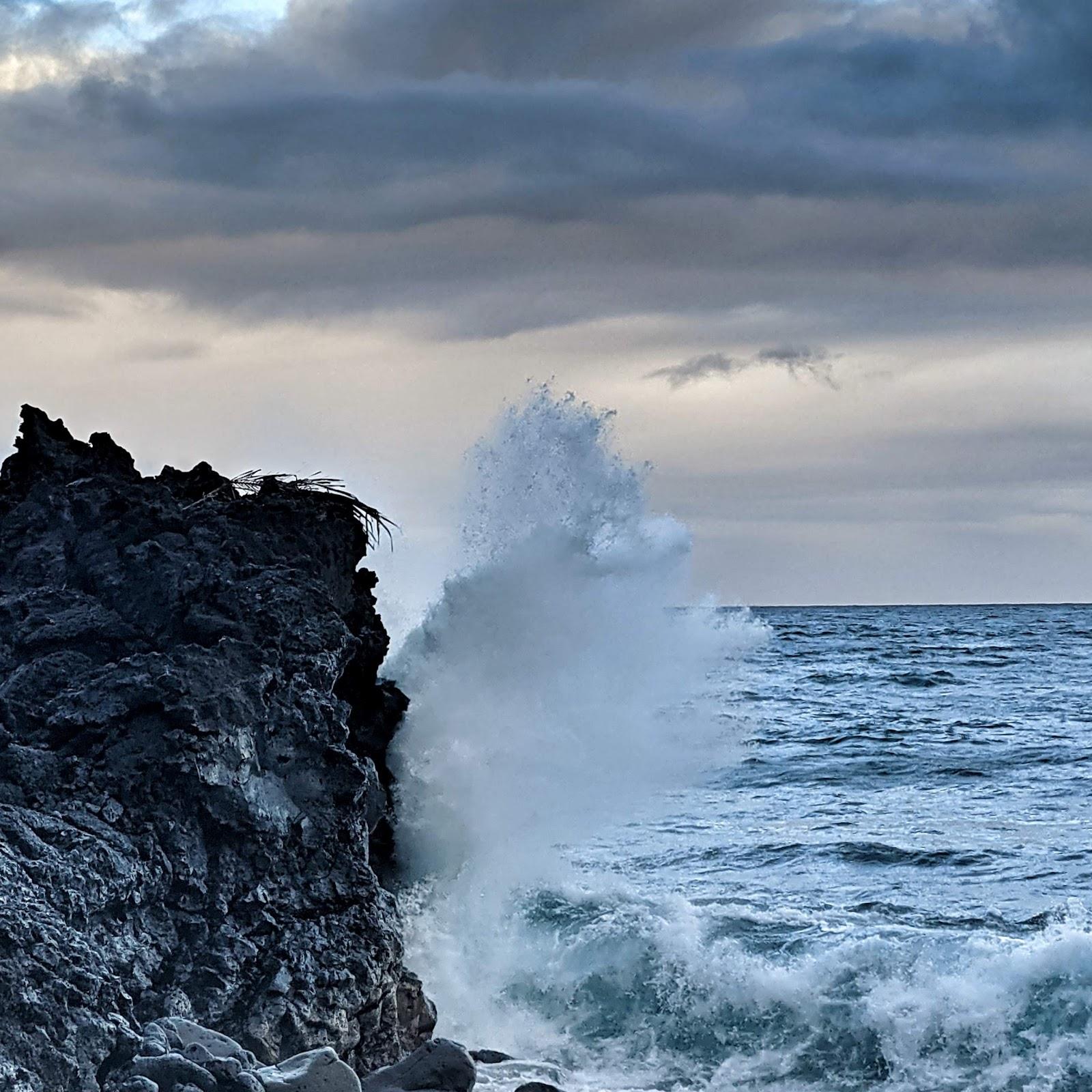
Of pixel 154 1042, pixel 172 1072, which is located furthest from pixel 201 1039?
pixel 172 1072

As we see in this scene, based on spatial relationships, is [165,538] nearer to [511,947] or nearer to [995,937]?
[511,947]

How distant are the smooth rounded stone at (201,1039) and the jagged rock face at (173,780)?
273 millimetres

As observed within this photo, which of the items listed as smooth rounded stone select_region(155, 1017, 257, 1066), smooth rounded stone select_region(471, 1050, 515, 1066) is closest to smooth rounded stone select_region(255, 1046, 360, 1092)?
smooth rounded stone select_region(155, 1017, 257, 1066)

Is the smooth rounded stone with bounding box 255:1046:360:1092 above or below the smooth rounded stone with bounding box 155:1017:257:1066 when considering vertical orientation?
below

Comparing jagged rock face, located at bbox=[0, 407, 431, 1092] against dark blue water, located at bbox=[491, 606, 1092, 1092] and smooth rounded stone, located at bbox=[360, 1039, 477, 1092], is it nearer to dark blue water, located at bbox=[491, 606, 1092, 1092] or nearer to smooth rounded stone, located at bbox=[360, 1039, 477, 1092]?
smooth rounded stone, located at bbox=[360, 1039, 477, 1092]

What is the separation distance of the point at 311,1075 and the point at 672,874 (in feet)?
30.7

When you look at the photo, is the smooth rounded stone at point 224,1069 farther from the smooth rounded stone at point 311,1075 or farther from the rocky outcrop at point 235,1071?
the smooth rounded stone at point 311,1075

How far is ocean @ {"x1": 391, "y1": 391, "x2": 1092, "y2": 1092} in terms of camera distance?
11523 mm

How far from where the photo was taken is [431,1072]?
895cm

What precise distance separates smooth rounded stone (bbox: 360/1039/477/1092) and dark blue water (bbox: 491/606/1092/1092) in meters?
2.06

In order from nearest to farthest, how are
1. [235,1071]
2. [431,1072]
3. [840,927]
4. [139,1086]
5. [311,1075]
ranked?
1. [139,1086]
2. [235,1071]
3. [311,1075]
4. [431,1072]
5. [840,927]

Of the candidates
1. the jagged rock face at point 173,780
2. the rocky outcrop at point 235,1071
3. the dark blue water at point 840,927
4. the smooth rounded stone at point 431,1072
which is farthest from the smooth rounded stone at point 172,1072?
the dark blue water at point 840,927

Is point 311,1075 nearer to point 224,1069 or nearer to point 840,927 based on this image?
point 224,1069

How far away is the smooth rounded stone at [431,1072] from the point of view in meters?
8.81
